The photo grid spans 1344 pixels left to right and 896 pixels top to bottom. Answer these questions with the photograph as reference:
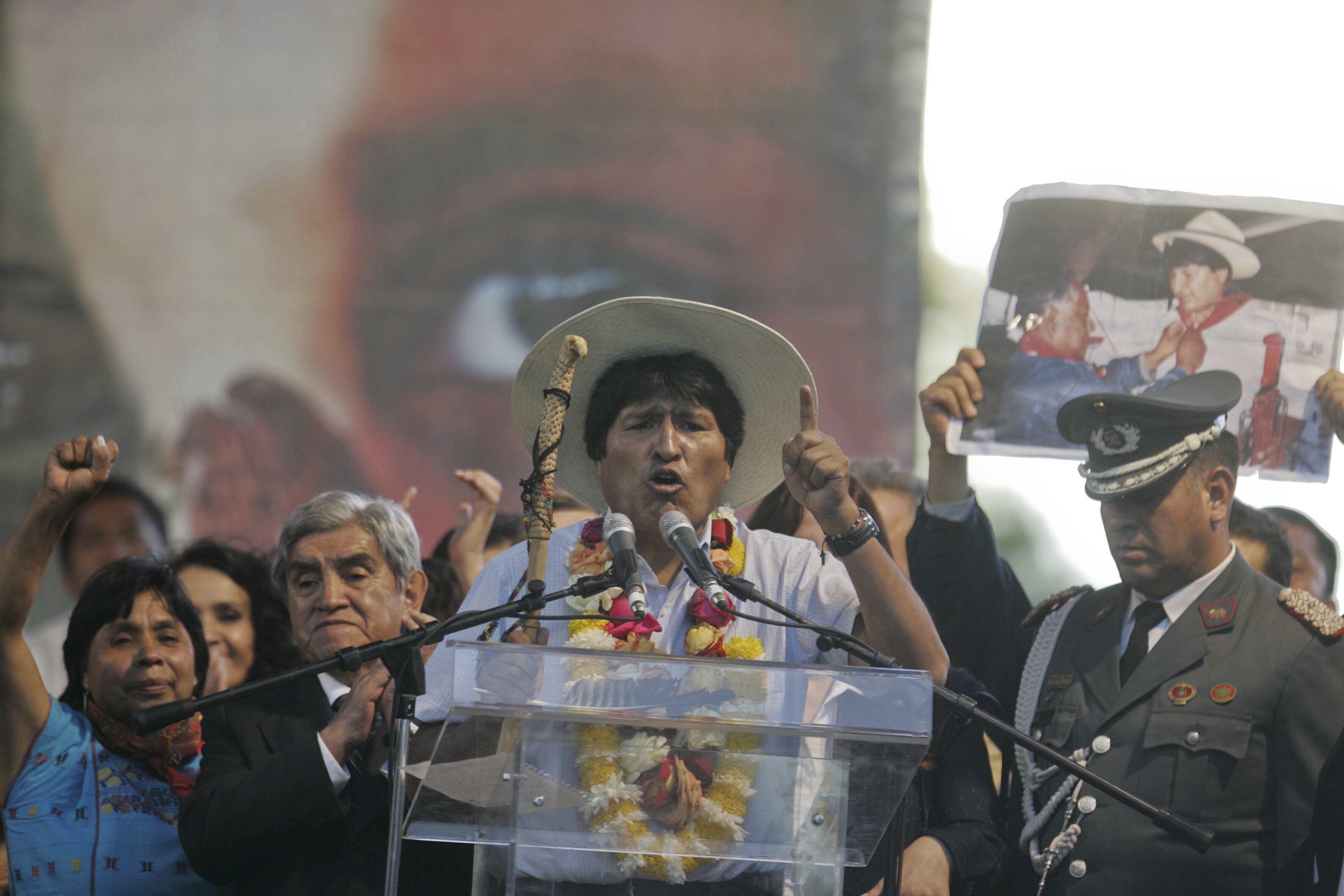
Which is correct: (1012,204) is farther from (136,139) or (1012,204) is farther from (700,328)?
(136,139)

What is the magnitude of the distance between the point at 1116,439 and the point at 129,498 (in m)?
4.49

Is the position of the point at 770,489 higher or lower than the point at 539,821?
higher

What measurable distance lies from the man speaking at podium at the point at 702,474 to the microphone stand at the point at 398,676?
0.79 feet

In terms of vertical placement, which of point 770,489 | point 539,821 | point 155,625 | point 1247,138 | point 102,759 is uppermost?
point 1247,138

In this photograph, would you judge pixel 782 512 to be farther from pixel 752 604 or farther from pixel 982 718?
pixel 982 718

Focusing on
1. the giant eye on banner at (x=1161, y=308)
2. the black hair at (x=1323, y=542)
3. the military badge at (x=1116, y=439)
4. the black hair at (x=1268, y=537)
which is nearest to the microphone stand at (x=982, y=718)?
the military badge at (x=1116, y=439)

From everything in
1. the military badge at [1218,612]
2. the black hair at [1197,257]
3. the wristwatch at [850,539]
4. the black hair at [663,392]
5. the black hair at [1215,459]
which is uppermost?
the black hair at [1197,257]

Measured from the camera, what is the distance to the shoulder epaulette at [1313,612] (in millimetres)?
3033

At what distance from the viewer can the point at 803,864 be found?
203 centimetres

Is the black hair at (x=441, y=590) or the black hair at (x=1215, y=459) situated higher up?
the black hair at (x=1215, y=459)

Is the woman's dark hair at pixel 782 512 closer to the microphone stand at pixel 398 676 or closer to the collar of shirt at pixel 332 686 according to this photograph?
the collar of shirt at pixel 332 686

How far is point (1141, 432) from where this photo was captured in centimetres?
320

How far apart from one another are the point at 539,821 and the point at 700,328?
1385 mm

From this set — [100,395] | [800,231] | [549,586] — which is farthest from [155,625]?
[800,231]
